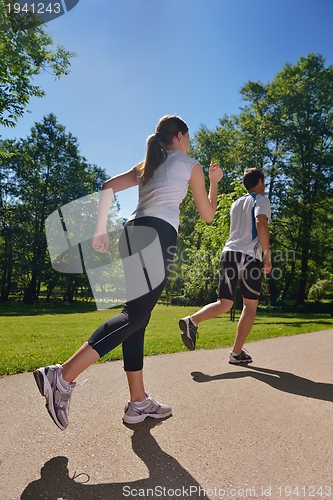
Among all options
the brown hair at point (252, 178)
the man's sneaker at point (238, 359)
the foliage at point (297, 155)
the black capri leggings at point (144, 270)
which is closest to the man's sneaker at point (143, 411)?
the black capri leggings at point (144, 270)

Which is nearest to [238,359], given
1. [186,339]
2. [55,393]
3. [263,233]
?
[186,339]

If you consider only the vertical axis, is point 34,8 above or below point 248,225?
above

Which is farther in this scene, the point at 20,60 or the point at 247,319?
the point at 20,60

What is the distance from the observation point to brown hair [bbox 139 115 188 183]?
2.44 m

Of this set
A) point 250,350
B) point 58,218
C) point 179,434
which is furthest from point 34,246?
point 179,434

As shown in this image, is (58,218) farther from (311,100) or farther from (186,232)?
(311,100)

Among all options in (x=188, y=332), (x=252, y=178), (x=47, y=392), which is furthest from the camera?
(x=252, y=178)

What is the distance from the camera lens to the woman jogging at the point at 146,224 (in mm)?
Answer: 2172

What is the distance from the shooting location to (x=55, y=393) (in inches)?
80.0

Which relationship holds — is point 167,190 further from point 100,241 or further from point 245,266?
point 245,266

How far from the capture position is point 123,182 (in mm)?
2600

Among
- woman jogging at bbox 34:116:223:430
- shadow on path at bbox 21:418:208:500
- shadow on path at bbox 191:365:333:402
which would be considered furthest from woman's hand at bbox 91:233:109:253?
shadow on path at bbox 191:365:333:402

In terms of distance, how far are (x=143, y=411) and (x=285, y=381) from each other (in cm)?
155

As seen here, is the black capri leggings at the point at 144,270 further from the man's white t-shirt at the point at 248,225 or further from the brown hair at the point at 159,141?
the man's white t-shirt at the point at 248,225
